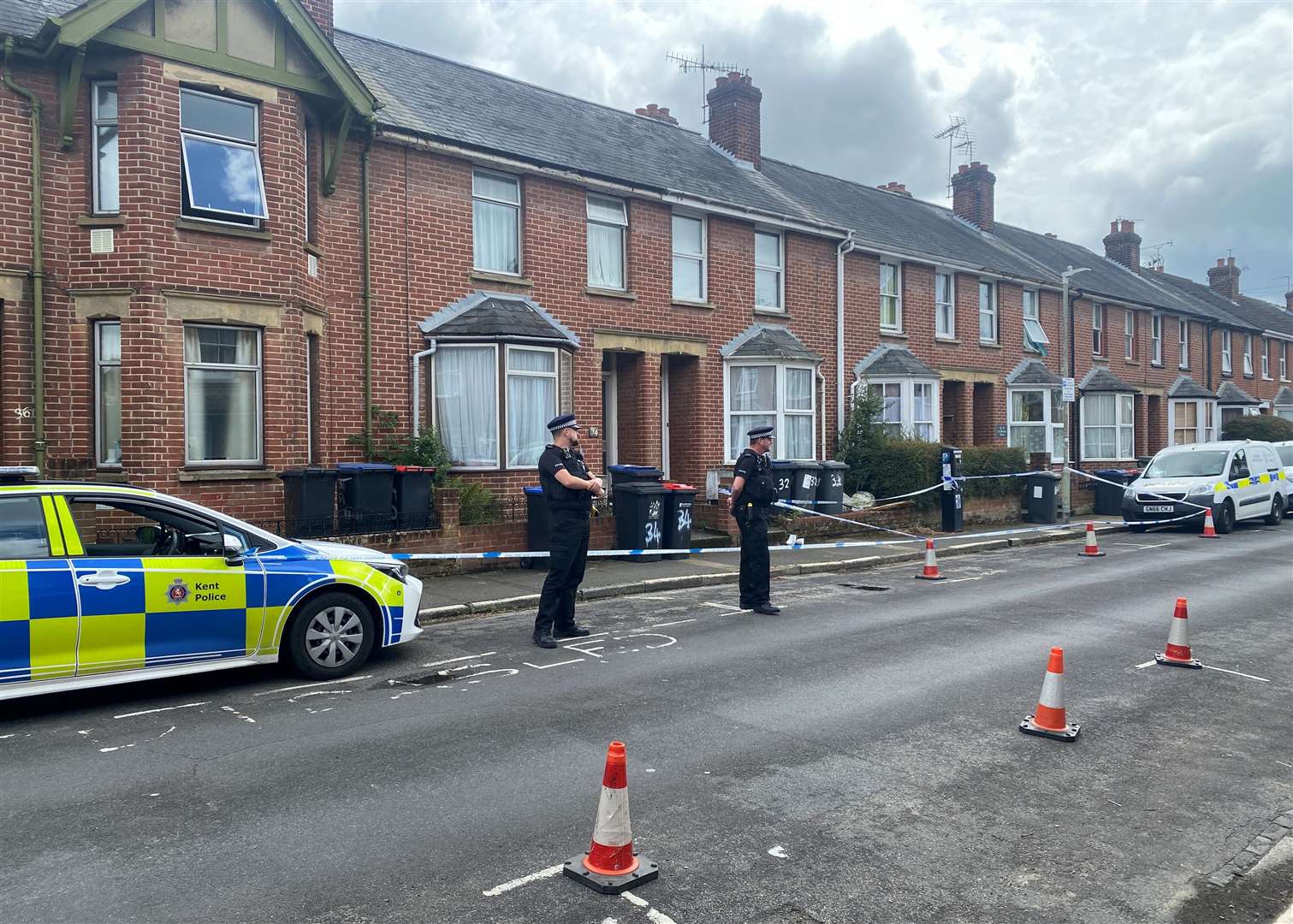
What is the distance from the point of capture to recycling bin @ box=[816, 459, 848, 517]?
17.5 meters

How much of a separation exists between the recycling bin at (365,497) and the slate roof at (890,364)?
1225cm

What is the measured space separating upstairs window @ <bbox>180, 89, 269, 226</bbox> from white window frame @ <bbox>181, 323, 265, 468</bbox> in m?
1.36

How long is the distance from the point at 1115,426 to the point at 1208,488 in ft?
34.7

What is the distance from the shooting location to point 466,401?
14.3m

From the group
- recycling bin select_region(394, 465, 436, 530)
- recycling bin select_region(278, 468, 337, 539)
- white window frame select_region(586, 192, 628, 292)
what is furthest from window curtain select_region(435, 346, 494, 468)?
white window frame select_region(586, 192, 628, 292)

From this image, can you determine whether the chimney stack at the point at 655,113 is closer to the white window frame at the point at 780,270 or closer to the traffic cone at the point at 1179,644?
the white window frame at the point at 780,270

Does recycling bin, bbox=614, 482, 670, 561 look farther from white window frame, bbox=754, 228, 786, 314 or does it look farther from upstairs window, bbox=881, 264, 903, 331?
upstairs window, bbox=881, 264, 903, 331

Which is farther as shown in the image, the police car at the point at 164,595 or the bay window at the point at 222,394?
the bay window at the point at 222,394

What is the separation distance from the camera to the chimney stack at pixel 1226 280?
44.4 m

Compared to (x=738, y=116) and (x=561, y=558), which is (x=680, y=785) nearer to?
(x=561, y=558)

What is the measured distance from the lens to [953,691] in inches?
273

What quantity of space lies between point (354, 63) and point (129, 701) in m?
12.2

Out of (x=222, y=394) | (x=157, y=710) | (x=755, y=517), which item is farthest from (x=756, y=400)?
(x=157, y=710)

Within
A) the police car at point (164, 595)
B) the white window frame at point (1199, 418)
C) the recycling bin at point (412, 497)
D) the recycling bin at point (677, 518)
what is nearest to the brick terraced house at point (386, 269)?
the recycling bin at point (412, 497)
